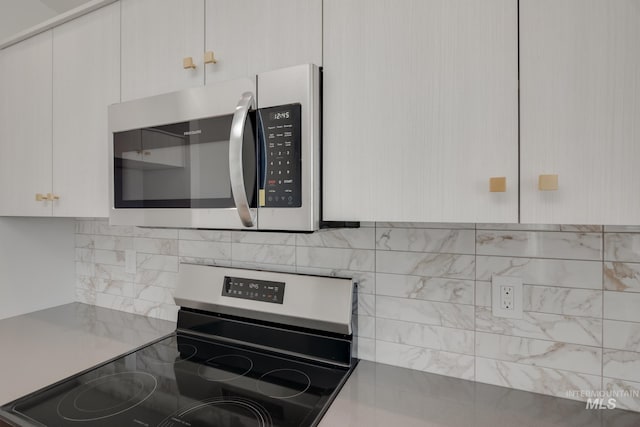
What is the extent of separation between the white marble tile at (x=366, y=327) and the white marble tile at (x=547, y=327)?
0.99ft

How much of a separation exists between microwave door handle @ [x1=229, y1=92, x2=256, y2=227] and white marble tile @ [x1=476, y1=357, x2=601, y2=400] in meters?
0.76

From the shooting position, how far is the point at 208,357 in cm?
118

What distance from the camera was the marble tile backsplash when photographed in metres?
0.86

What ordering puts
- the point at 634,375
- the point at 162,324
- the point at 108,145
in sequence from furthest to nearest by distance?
the point at 162,324
the point at 108,145
the point at 634,375

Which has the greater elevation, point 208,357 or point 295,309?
point 295,309

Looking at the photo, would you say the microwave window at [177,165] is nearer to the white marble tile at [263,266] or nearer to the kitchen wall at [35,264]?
the white marble tile at [263,266]

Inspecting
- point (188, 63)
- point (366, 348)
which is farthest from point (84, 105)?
point (366, 348)

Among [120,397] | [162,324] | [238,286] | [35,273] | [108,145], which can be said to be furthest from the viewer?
[35,273]

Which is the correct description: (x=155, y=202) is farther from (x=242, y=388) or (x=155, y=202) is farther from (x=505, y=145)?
(x=505, y=145)

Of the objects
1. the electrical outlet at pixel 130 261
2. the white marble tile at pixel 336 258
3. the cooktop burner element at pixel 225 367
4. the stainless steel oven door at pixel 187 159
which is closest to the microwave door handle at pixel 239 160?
the stainless steel oven door at pixel 187 159

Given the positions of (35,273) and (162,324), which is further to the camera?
(35,273)

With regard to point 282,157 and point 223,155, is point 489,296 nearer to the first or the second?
point 282,157

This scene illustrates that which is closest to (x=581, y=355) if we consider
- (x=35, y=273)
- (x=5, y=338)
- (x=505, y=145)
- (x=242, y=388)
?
(x=505, y=145)

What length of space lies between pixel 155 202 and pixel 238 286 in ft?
1.38
